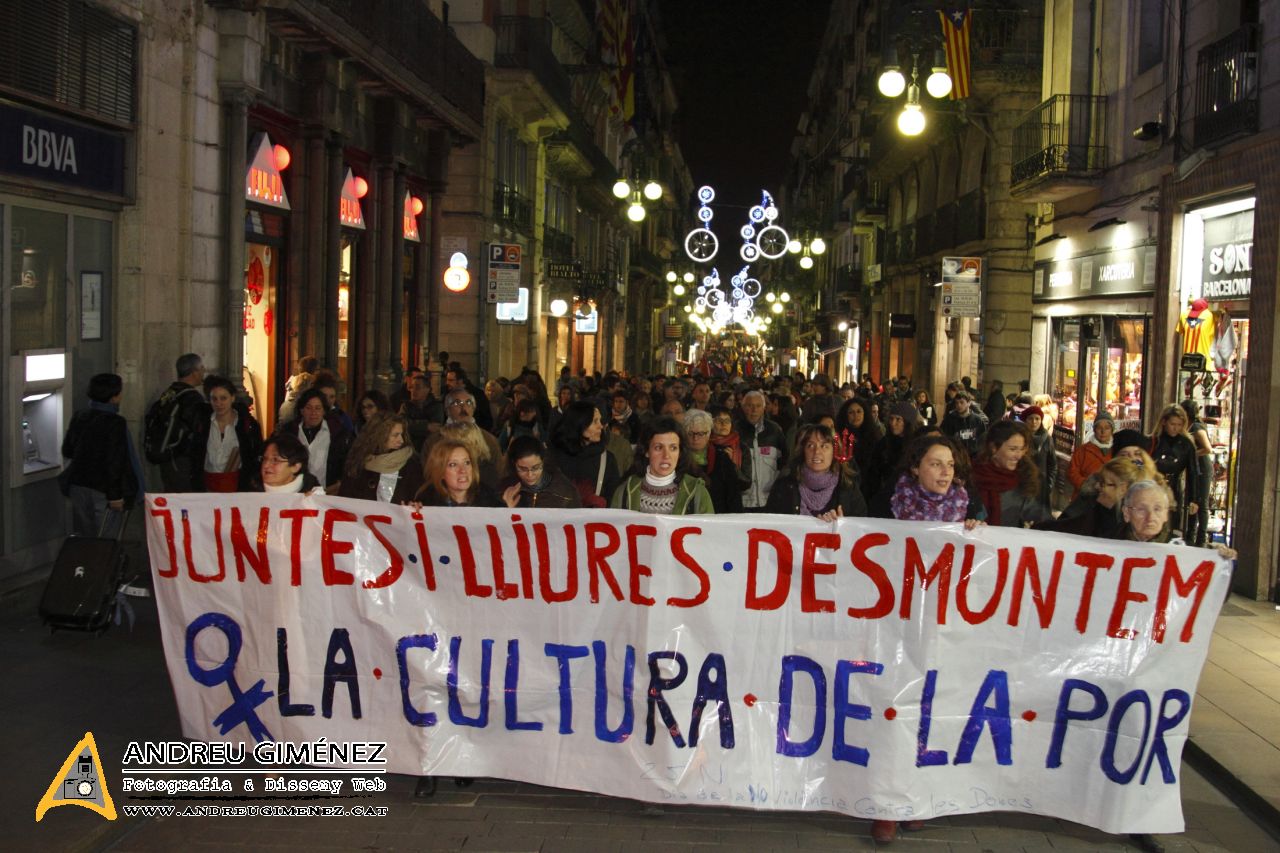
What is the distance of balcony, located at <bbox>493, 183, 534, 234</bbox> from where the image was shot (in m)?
28.2

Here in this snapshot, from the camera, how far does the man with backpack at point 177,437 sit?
34.2 feet

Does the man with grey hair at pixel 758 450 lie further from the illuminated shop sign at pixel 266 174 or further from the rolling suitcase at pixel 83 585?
the illuminated shop sign at pixel 266 174

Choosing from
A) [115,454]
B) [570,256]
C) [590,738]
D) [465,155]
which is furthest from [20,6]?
[570,256]

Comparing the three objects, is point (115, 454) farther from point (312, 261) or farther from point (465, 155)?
point (465, 155)

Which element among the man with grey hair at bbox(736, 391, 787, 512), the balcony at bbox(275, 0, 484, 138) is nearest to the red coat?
the man with grey hair at bbox(736, 391, 787, 512)

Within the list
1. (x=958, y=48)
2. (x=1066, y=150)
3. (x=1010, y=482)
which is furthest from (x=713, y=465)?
(x=958, y=48)

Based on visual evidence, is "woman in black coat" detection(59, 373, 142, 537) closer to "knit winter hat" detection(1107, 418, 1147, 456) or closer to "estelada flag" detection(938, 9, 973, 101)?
"knit winter hat" detection(1107, 418, 1147, 456)

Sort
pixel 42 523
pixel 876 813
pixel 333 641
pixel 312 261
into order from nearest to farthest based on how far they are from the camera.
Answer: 1. pixel 876 813
2. pixel 333 641
3. pixel 42 523
4. pixel 312 261

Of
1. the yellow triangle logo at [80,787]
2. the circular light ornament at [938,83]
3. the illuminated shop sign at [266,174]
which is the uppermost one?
the circular light ornament at [938,83]

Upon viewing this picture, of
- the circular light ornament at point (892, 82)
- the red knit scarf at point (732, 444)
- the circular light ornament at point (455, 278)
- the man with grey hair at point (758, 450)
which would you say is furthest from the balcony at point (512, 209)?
the red knit scarf at point (732, 444)

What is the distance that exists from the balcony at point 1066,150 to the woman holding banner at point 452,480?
13988mm

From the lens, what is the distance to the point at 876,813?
224 inches

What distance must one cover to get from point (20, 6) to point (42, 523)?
4.03 m

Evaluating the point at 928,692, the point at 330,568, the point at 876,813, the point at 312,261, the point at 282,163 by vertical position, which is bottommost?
the point at 876,813
